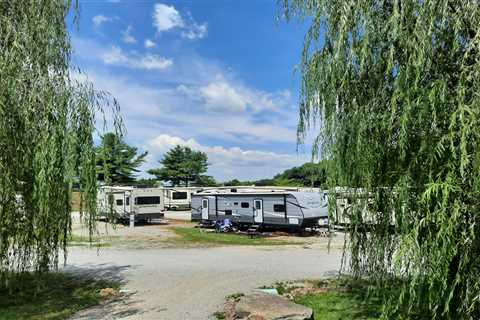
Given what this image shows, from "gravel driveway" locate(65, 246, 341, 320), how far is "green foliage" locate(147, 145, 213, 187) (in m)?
34.8

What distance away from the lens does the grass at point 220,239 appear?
15.5m

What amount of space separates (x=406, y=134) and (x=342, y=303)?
375 centimetres

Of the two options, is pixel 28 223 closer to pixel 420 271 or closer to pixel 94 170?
pixel 94 170

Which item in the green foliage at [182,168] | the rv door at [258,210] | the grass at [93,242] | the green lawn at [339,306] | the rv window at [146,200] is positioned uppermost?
the green foliage at [182,168]

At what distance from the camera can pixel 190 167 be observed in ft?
162

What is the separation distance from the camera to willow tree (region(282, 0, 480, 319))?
157 inches

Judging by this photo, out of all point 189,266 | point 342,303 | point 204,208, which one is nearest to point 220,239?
point 204,208

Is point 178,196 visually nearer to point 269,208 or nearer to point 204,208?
point 204,208

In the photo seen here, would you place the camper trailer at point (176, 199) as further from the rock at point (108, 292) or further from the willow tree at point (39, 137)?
the willow tree at point (39, 137)

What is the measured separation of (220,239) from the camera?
16672 millimetres

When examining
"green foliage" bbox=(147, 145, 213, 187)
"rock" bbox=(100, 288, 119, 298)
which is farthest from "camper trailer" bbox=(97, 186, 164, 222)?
"green foliage" bbox=(147, 145, 213, 187)

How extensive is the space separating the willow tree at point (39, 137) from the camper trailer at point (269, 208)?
475 inches

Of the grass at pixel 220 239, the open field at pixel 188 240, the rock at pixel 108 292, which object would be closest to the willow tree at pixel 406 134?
the rock at pixel 108 292

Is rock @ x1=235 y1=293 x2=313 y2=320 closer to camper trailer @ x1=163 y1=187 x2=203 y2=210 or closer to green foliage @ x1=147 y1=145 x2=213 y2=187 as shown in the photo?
camper trailer @ x1=163 y1=187 x2=203 y2=210
